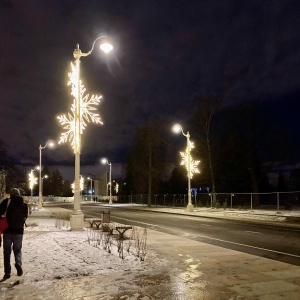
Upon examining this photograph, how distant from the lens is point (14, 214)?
345 inches

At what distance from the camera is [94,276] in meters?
9.02

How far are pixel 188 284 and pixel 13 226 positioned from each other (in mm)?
3881

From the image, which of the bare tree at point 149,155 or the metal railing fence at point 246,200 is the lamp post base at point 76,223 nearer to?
A: the metal railing fence at point 246,200

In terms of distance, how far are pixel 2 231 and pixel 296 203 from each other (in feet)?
116

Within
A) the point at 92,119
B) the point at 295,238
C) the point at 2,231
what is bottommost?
the point at 295,238

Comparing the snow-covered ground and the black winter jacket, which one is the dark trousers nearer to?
the black winter jacket

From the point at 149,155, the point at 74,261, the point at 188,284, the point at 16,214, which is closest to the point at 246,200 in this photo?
the point at 149,155

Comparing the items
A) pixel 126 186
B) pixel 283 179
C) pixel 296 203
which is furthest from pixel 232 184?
pixel 126 186

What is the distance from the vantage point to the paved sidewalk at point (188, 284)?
24.7 ft

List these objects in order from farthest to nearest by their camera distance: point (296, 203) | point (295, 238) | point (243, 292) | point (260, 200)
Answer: point (260, 200) → point (296, 203) → point (295, 238) → point (243, 292)

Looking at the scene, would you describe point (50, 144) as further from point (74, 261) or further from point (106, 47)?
point (74, 261)

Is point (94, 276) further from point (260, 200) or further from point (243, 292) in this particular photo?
point (260, 200)

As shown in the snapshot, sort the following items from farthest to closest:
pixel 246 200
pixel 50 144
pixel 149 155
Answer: pixel 149 155 → pixel 50 144 → pixel 246 200

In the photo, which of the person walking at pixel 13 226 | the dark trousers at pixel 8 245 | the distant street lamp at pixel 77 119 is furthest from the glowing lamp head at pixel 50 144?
the dark trousers at pixel 8 245
